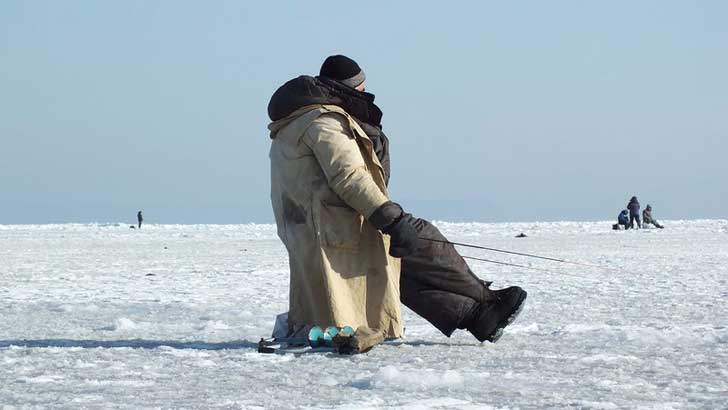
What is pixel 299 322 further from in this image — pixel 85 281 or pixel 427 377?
pixel 85 281

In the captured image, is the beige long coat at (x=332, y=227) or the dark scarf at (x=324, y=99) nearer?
the beige long coat at (x=332, y=227)

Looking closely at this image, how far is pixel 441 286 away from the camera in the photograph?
18.2ft

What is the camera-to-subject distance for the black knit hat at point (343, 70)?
18.2 feet

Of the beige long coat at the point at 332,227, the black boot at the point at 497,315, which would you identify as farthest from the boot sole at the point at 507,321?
the beige long coat at the point at 332,227

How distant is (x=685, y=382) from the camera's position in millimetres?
4145

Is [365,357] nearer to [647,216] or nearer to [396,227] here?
[396,227]

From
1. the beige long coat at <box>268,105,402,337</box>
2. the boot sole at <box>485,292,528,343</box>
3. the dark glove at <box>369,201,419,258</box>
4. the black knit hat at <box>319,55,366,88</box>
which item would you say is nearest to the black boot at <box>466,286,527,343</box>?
the boot sole at <box>485,292,528,343</box>

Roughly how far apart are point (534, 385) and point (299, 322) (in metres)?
1.74

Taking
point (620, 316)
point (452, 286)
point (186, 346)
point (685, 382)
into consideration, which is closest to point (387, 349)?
point (452, 286)

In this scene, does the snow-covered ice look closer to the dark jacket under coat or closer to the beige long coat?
the beige long coat

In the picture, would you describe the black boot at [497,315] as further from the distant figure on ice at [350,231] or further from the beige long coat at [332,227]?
the beige long coat at [332,227]

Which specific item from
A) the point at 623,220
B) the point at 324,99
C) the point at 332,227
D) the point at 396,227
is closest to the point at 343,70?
the point at 324,99

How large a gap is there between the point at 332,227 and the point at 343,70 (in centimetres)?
80

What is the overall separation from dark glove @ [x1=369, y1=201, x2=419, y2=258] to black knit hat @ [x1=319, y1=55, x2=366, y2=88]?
765 millimetres
